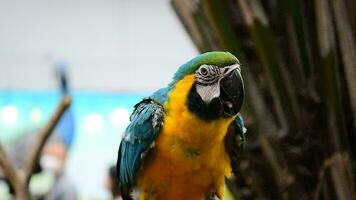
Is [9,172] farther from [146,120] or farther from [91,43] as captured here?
[91,43]

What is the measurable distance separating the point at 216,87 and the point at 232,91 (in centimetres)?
2

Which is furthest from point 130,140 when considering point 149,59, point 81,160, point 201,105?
point 149,59

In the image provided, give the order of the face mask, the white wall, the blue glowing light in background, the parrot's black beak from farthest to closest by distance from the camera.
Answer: the white wall → the blue glowing light in background → the face mask → the parrot's black beak

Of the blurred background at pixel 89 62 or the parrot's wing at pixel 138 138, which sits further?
the blurred background at pixel 89 62

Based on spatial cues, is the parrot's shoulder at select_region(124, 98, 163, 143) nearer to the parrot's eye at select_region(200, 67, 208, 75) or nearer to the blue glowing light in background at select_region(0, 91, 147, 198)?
the parrot's eye at select_region(200, 67, 208, 75)

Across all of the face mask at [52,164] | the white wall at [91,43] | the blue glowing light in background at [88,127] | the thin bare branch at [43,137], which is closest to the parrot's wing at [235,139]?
the thin bare branch at [43,137]

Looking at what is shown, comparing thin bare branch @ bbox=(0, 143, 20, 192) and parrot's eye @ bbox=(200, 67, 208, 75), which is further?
thin bare branch @ bbox=(0, 143, 20, 192)

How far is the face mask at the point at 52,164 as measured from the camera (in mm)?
1703

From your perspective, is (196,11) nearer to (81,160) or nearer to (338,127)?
(338,127)

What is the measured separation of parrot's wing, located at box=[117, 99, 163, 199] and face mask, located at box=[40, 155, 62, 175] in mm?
1131

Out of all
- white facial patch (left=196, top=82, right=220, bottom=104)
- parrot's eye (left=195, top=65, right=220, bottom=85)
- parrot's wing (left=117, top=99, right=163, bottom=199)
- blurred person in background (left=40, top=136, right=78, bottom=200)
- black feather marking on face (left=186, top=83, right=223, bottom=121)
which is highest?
parrot's eye (left=195, top=65, right=220, bottom=85)

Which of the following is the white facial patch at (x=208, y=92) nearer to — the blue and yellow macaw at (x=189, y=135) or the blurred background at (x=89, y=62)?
the blue and yellow macaw at (x=189, y=135)

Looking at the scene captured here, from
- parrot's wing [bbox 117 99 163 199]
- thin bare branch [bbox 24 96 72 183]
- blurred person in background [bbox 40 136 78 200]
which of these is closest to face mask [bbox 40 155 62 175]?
blurred person in background [bbox 40 136 78 200]

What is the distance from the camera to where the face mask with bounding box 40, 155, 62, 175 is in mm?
1703
